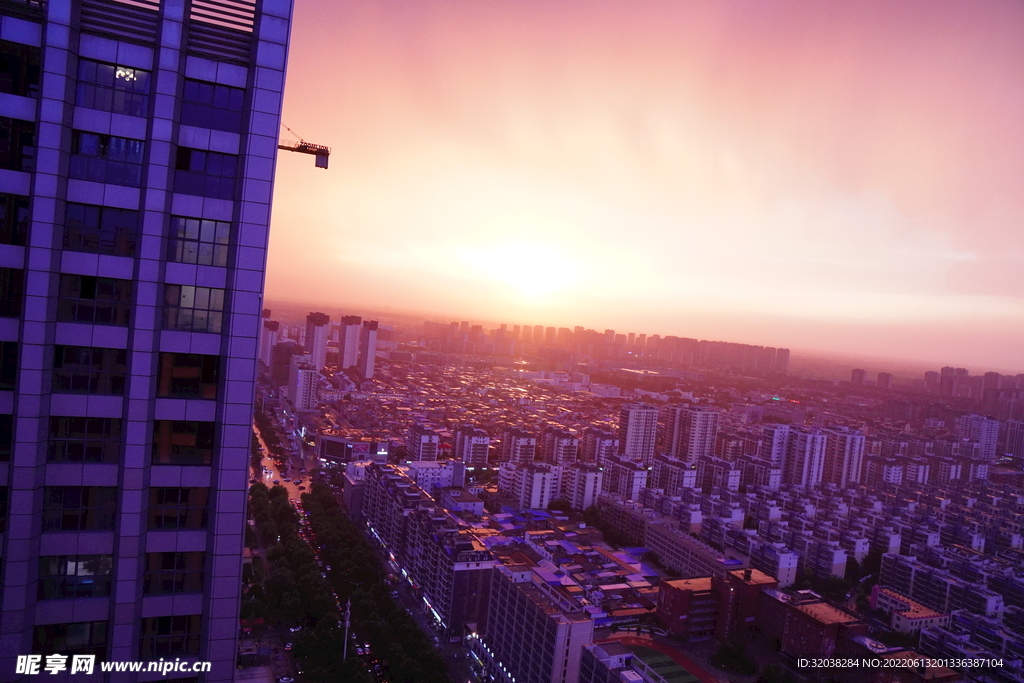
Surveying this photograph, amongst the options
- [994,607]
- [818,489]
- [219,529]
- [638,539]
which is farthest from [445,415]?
[219,529]

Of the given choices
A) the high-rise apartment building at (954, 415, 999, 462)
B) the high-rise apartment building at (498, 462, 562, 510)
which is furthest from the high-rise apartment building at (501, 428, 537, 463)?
the high-rise apartment building at (954, 415, 999, 462)

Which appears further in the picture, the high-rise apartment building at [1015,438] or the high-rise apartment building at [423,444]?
the high-rise apartment building at [423,444]

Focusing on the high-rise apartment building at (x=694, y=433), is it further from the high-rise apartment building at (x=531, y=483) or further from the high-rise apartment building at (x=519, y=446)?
the high-rise apartment building at (x=531, y=483)

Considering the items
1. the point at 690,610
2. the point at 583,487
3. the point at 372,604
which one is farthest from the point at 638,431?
the point at 372,604

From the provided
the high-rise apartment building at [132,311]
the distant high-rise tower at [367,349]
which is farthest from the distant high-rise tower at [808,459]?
the distant high-rise tower at [367,349]

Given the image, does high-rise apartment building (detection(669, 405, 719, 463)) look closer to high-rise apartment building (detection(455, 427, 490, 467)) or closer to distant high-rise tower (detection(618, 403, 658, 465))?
distant high-rise tower (detection(618, 403, 658, 465))

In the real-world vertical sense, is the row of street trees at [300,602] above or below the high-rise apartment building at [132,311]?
below

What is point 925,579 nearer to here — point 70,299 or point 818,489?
point 818,489

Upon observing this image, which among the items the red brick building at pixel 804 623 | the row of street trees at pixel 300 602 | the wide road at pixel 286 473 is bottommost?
the wide road at pixel 286 473
